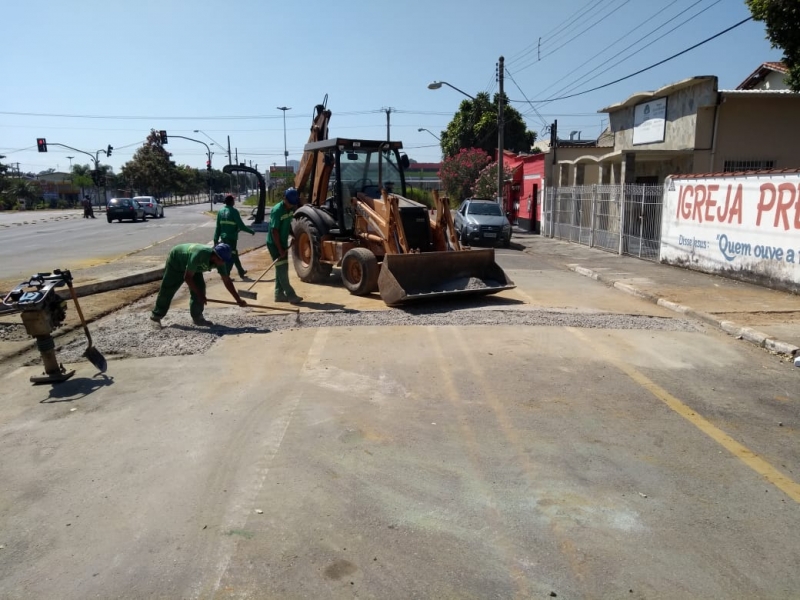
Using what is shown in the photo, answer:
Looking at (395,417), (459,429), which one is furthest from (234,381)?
(459,429)

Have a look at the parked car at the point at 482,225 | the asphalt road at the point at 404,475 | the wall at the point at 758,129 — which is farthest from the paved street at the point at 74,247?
the wall at the point at 758,129

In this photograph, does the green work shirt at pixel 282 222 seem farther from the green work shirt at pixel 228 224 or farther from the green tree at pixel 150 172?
the green tree at pixel 150 172

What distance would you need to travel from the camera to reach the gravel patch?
303 inches

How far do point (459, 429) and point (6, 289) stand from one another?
10276 millimetres

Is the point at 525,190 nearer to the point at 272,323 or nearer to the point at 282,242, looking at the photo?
the point at 282,242

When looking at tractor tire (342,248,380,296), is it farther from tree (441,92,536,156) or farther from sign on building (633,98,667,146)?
tree (441,92,536,156)

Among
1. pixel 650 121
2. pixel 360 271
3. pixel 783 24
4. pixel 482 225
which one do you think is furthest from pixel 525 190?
pixel 360 271

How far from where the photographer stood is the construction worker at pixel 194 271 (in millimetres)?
8000

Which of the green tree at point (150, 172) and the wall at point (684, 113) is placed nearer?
the wall at point (684, 113)

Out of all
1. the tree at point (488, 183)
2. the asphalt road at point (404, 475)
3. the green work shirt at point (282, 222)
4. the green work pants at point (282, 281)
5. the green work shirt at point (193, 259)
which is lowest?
the asphalt road at point (404, 475)

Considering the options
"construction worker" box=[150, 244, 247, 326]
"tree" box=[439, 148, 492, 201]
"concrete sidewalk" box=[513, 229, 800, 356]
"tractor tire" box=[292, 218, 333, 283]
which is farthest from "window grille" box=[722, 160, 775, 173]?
"tree" box=[439, 148, 492, 201]

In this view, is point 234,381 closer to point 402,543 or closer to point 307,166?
point 402,543

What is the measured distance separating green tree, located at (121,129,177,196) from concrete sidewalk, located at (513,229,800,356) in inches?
2781

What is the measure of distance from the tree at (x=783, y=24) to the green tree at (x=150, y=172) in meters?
74.6
